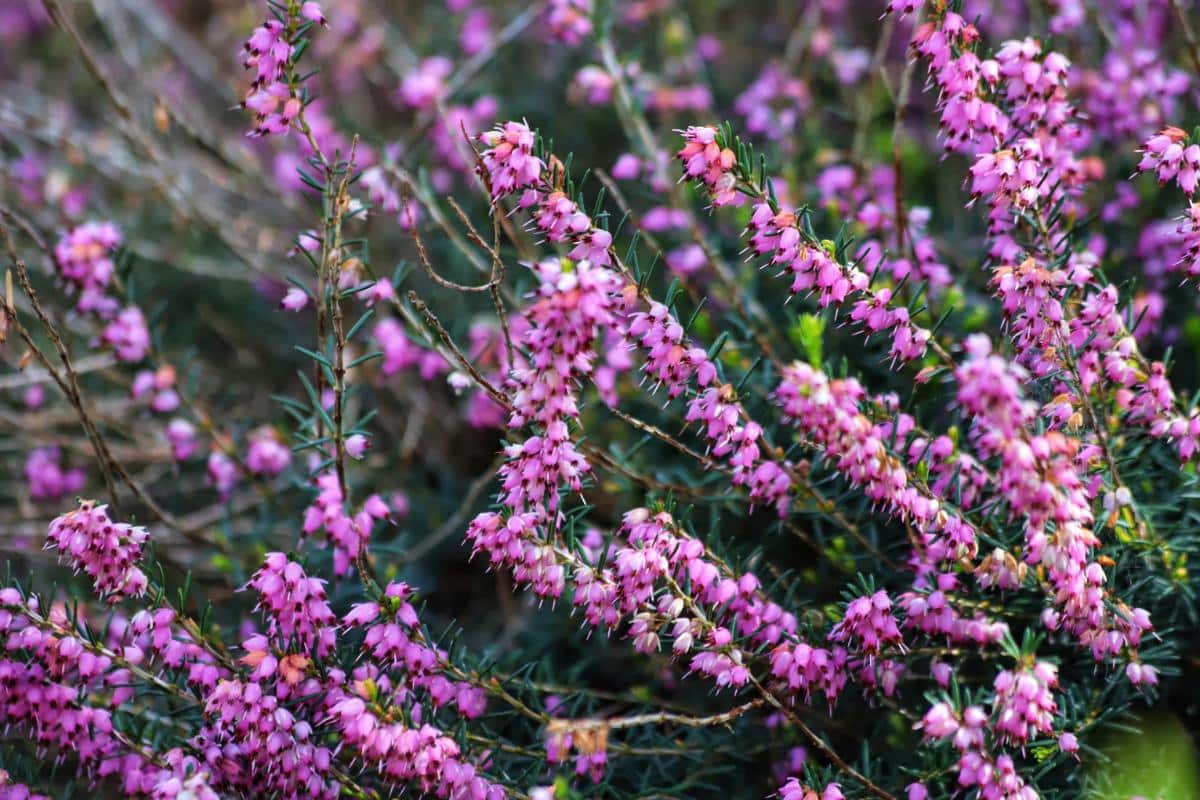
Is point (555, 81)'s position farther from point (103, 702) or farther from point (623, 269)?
point (103, 702)

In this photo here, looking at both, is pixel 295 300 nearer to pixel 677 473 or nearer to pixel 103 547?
pixel 103 547

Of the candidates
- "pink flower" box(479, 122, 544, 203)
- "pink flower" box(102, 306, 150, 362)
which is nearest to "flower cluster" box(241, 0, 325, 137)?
"pink flower" box(479, 122, 544, 203)

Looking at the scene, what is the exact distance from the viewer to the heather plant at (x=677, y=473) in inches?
104

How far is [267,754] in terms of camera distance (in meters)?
2.67

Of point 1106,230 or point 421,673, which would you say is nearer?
point 421,673

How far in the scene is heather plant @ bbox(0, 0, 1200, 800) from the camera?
2.63m

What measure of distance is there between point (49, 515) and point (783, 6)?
4.77m

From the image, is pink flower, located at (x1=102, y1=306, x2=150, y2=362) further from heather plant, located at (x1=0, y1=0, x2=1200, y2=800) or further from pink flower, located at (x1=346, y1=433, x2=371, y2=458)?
pink flower, located at (x1=346, y1=433, x2=371, y2=458)

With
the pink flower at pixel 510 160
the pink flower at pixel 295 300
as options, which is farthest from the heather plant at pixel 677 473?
the pink flower at pixel 295 300

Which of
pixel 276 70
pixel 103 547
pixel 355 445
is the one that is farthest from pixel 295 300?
pixel 103 547

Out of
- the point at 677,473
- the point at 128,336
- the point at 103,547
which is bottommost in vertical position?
the point at 128,336

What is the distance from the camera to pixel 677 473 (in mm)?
3771

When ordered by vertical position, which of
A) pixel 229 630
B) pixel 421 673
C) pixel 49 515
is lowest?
pixel 49 515

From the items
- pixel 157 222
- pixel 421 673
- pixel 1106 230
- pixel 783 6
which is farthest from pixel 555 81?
pixel 421 673
